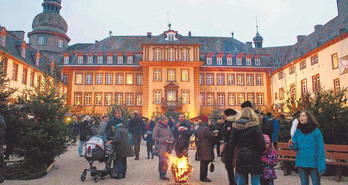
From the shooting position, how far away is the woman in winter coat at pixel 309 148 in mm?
4945

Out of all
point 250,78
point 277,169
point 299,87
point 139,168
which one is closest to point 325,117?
point 277,169

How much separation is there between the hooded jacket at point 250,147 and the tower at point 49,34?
163 feet

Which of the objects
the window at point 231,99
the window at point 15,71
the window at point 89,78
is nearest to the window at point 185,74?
the window at point 231,99

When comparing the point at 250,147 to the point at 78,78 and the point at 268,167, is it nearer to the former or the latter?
the point at 268,167

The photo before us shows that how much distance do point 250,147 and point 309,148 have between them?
142 cm

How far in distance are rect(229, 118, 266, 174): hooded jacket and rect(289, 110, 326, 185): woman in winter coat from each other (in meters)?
1.18

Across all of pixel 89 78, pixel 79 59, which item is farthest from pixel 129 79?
pixel 79 59

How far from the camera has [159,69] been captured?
37.6m

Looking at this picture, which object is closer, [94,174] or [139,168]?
[94,174]

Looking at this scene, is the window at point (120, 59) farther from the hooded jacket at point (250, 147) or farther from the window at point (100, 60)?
the hooded jacket at point (250, 147)

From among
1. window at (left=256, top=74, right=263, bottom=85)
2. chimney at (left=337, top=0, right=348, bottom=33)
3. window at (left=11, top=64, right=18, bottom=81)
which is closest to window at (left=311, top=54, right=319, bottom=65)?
chimney at (left=337, top=0, right=348, bottom=33)

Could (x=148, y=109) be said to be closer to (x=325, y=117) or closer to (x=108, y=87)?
(x=108, y=87)

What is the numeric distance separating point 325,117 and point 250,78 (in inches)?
1282

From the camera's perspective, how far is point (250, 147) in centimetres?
442
